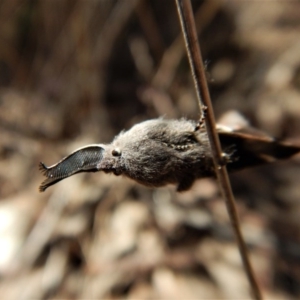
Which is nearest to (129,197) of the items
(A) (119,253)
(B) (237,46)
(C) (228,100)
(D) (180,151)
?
(A) (119,253)

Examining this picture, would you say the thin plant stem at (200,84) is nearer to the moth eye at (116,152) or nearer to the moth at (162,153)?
the moth at (162,153)

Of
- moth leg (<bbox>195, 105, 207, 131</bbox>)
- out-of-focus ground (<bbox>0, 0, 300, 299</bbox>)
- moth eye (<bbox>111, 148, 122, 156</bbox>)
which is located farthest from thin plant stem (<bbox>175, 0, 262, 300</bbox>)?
out-of-focus ground (<bbox>0, 0, 300, 299</bbox>)

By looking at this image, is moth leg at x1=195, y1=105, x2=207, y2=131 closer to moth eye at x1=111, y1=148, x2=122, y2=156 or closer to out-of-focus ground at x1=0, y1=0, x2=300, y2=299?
moth eye at x1=111, y1=148, x2=122, y2=156

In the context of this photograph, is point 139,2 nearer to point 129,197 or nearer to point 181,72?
point 181,72

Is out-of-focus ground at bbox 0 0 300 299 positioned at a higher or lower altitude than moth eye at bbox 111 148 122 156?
higher

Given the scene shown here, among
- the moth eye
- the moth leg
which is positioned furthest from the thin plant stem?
the moth eye

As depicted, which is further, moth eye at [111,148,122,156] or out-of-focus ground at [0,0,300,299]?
out-of-focus ground at [0,0,300,299]

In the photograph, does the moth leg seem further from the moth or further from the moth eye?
the moth eye
